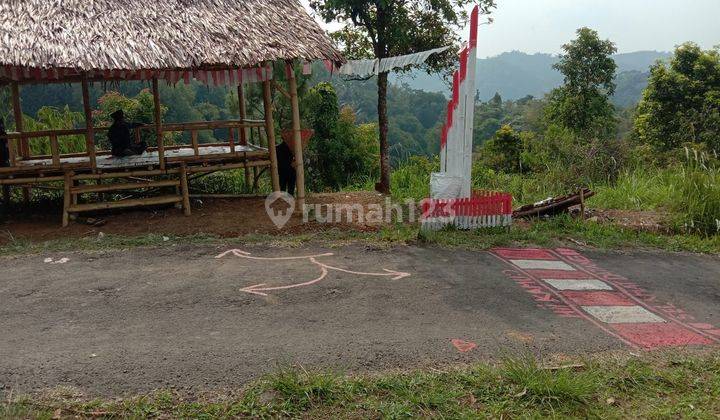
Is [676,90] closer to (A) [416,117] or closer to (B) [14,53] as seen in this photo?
(B) [14,53]

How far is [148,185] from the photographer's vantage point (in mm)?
8508

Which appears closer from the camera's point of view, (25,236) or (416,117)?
(25,236)

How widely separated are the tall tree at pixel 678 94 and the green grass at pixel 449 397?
17.5 meters

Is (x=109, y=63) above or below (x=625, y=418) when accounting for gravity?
above

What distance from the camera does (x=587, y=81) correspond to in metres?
24.6

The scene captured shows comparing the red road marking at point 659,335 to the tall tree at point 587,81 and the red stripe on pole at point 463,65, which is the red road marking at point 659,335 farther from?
the tall tree at point 587,81

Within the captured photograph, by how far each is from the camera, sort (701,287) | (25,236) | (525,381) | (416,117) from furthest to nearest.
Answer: (416,117) → (25,236) → (701,287) → (525,381)

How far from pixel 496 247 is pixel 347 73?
383cm

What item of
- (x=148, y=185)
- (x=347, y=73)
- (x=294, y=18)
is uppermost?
(x=294, y=18)

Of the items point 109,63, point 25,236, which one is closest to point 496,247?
point 109,63

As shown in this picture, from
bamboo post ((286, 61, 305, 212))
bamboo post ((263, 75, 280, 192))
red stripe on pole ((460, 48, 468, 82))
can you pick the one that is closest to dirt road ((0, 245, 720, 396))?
bamboo post ((286, 61, 305, 212))

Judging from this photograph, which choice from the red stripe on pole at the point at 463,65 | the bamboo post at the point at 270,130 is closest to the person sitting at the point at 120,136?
the bamboo post at the point at 270,130

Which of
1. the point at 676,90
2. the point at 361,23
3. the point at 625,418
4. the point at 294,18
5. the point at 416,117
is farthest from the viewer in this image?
the point at 416,117

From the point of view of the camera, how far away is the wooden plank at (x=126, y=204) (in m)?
8.12
